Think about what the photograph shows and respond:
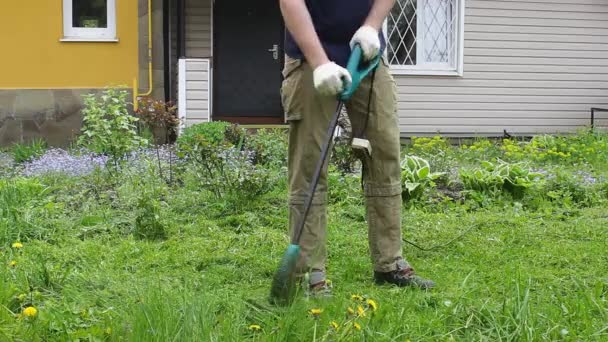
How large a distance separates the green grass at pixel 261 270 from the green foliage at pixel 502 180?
18cm

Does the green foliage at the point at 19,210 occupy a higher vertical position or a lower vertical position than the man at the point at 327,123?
lower

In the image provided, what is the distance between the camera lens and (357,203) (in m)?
5.48

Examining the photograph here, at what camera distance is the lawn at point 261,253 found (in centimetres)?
255

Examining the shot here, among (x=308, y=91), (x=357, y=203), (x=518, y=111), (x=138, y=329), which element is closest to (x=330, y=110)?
(x=308, y=91)

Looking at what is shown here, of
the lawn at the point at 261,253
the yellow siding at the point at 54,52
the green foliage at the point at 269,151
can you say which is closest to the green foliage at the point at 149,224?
the lawn at the point at 261,253

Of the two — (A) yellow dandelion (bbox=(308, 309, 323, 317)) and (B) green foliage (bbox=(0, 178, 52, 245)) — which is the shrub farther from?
(A) yellow dandelion (bbox=(308, 309, 323, 317))

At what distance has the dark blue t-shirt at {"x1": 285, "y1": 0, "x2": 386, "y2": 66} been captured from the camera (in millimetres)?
3223

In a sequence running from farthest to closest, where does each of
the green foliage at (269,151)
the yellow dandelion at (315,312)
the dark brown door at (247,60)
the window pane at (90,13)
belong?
1. the dark brown door at (247,60)
2. the window pane at (90,13)
3. the green foliage at (269,151)
4. the yellow dandelion at (315,312)

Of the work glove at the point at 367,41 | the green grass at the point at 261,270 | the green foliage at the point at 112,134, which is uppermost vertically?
the work glove at the point at 367,41

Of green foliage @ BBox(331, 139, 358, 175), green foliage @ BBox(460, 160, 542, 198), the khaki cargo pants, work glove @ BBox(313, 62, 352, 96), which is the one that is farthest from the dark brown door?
work glove @ BBox(313, 62, 352, 96)

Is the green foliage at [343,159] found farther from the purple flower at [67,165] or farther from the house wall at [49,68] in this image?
the house wall at [49,68]

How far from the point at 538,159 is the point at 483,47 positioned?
12.3ft

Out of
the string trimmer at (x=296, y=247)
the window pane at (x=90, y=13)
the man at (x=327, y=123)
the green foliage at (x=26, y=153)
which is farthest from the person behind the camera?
the window pane at (x=90, y=13)

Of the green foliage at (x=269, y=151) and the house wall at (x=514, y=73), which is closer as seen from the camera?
the green foliage at (x=269, y=151)
